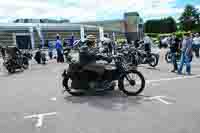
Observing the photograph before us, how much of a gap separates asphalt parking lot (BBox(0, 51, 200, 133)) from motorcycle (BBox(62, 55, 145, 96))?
23 cm

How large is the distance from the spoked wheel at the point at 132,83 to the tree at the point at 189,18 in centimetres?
9325

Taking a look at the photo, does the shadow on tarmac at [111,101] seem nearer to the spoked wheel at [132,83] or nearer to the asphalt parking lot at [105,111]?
the asphalt parking lot at [105,111]

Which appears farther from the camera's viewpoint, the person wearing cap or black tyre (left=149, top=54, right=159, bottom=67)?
black tyre (left=149, top=54, right=159, bottom=67)

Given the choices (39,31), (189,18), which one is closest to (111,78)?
(39,31)

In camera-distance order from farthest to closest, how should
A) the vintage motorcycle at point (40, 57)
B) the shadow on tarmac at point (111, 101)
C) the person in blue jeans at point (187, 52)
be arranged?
the vintage motorcycle at point (40, 57) → the person in blue jeans at point (187, 52) → the shadow on tarmac at point (111, 101)

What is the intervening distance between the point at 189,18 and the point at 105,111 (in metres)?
99.4

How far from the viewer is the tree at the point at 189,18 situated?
9714cm

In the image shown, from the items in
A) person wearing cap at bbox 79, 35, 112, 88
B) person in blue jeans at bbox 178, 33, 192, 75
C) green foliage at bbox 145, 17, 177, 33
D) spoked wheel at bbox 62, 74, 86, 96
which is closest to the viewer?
person wearing cap at bbox 79, 35, 112, 88

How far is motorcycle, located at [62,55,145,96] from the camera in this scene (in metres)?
7.24

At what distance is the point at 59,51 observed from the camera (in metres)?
17.7

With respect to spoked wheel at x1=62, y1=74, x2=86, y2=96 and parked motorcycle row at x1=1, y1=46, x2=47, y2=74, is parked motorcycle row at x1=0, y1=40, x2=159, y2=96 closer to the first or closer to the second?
spoked wheel at x1=62, y1=74, x2=86, y2=96

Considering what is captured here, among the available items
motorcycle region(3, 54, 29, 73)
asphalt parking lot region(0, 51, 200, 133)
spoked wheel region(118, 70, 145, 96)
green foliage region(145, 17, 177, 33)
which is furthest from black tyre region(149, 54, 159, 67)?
green foliage region(145, 17, 177, 33)

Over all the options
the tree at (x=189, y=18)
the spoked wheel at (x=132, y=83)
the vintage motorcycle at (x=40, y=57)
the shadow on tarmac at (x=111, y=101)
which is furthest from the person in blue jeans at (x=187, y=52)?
the tree at (x=189, y=18)

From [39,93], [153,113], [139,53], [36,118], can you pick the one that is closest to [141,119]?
[153,113]
